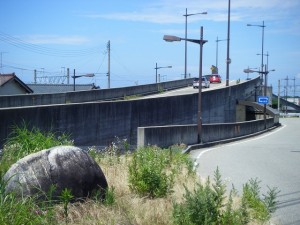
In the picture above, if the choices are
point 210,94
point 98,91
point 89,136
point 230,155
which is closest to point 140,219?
point 230,155

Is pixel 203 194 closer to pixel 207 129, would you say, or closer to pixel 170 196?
pixel 170 196

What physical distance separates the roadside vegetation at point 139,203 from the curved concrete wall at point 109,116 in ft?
13.2

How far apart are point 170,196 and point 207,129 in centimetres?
2062

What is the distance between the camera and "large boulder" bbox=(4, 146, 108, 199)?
6534 millimetres

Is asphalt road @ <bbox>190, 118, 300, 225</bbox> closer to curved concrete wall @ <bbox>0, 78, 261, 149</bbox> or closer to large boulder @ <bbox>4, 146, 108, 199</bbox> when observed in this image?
large boulder @ <bbox>4, 146, 108, 199</bbox>

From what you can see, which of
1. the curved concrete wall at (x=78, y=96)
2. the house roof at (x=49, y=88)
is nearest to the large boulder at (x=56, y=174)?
the curved concrete wall at (x=78, y=96)

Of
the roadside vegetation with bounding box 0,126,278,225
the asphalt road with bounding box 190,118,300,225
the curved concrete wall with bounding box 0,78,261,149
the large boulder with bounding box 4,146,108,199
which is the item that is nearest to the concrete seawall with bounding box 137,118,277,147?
the asphalt road with bounding box 190,118,300,225

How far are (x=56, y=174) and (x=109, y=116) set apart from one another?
19087 millimetres

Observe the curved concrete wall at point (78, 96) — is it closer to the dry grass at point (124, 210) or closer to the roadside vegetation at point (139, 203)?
the roadside vegetation at point (139, 203)

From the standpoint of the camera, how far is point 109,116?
25.8 m

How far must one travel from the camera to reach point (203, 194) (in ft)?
21.1

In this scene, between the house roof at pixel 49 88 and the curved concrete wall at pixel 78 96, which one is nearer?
the curved concrete wall at pixel 78 96

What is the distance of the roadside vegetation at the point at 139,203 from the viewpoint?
5.98 metres

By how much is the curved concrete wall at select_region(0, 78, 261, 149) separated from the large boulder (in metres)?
5.02
